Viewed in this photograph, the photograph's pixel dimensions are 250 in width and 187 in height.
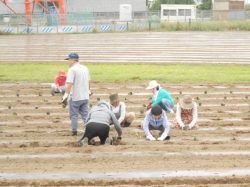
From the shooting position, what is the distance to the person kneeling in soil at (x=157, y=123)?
12.3 m

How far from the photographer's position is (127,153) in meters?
11.0

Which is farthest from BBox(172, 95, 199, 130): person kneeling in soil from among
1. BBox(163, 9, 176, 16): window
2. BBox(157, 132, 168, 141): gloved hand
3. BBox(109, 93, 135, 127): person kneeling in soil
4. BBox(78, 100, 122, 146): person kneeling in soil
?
BBox(163, 9, 176, 16): window

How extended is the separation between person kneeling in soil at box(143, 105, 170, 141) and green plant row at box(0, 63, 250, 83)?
29.6ft

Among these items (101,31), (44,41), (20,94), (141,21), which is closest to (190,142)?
(20,94)

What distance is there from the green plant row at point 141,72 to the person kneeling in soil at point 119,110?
7.92 m

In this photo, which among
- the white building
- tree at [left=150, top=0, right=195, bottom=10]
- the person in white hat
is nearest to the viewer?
the person in white hat

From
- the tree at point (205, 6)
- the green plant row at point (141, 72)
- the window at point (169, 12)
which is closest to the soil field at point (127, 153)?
the green plant row at point (141, 72)

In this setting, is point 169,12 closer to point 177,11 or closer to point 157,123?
point 177,11

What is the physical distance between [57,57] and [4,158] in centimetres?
2045

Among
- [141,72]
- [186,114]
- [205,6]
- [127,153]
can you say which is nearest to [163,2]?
[205,6]

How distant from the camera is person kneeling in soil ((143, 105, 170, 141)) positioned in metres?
12.3

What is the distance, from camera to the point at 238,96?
1836 centimetres

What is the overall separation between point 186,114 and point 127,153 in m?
2.97

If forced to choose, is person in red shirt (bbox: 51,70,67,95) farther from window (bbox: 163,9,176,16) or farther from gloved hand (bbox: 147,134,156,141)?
window (bbox: 163,9,176,16)
